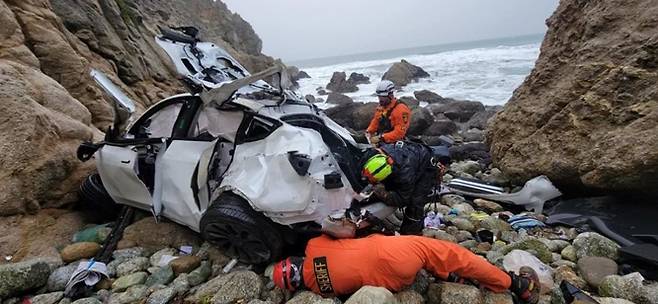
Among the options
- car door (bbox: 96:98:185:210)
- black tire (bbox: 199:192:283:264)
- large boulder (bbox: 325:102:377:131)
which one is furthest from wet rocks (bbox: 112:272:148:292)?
large boulder (bbox: 325:102:377:131)

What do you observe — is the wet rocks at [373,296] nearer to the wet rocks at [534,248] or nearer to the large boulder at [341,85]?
the wet rocks at [534,248]

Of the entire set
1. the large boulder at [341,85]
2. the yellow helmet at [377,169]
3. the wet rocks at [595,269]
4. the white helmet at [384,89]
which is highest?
the white helmet at [384,89]

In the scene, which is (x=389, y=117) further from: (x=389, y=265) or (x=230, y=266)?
(x=389, y=265)

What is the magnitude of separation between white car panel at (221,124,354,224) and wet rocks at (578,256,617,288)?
2110 mm

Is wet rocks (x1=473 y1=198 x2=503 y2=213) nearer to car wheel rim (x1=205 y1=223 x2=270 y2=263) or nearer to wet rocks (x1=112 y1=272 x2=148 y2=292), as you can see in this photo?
car wheel rim (x1=205 y1=223 x2=270 y2=263)

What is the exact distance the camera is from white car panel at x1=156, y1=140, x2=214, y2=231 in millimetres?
3730

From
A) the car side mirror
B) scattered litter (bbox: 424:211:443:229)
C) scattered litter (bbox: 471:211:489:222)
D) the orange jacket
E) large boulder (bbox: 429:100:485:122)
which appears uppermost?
the car side mirror

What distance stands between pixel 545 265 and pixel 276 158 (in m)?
2.55

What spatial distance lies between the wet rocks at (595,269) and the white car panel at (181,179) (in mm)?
3474

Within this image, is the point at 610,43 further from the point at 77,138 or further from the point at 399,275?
the point at 77,138

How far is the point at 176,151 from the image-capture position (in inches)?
152

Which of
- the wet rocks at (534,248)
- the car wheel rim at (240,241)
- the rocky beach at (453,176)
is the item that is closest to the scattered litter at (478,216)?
the rocky beach at (453,176)

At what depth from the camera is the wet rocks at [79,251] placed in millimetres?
3811

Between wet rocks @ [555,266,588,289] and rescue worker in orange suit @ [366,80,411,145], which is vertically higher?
rescue worker in orange suit @ [366,80,411,145]
